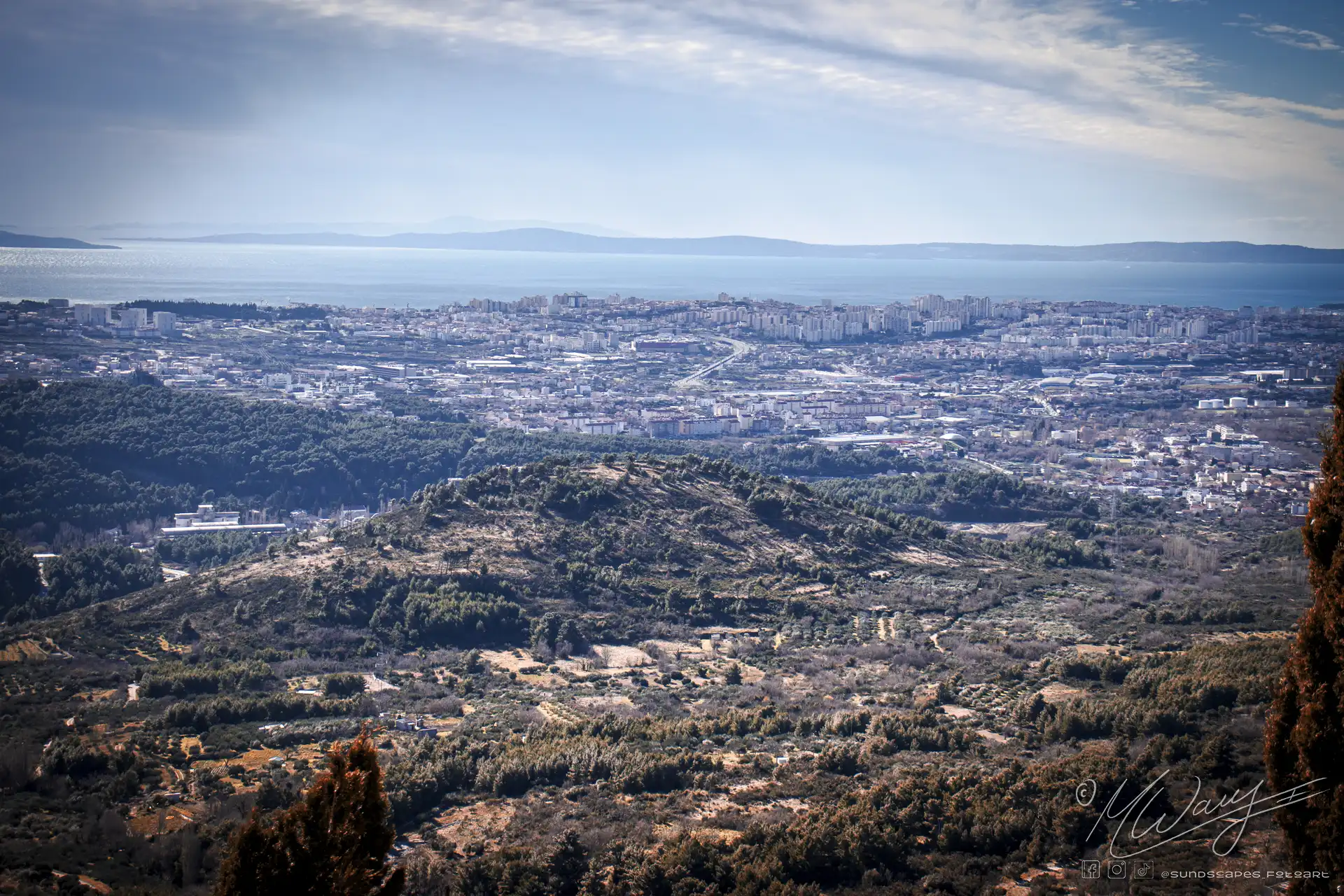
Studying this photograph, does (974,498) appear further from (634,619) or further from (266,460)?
(266,460)

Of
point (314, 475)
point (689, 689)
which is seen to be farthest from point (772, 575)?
point (314, 475)

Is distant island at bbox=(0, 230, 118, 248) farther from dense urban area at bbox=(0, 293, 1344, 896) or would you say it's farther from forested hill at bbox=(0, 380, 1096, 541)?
forested hill at bbox=(0, 380, 1096, 541)

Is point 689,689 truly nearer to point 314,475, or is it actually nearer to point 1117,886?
point 1117,886

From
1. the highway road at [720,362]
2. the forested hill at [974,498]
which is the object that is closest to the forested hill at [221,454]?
the forested hill at [974,498]

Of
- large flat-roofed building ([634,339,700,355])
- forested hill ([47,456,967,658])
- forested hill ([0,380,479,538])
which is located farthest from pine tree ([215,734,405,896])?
large flat-roofed building ([634,339,700,355])

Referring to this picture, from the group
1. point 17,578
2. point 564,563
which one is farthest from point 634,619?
point 17,578

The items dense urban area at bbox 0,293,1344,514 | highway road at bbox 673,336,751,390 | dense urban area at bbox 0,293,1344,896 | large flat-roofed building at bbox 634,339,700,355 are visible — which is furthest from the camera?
large flat-roofed building at bbox 634,339,700,355

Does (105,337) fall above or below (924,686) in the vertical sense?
above
